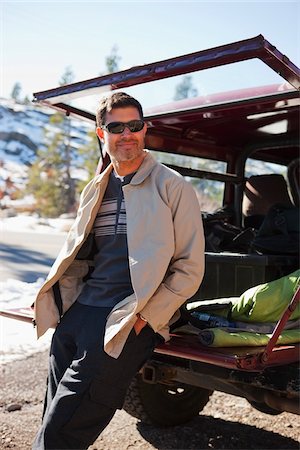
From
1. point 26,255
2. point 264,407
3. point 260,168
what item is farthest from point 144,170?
point 26,255

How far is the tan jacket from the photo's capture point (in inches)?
98.8

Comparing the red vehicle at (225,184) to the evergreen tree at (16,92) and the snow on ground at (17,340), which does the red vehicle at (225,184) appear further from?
the evergreen tree at (16,92)

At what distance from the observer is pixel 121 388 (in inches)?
101

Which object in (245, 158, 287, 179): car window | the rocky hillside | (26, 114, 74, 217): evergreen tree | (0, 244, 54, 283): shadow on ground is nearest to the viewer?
(245, 158, 287, 179): car window

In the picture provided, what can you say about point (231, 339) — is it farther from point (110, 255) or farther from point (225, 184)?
point (225, 184)

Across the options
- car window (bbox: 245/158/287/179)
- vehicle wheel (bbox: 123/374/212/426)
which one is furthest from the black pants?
car window (bbox: 245/158/287/179)

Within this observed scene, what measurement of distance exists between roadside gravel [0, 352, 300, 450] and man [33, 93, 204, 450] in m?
1.03

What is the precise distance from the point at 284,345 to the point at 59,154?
1683 inches

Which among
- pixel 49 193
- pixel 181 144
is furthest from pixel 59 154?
pixel 181 144

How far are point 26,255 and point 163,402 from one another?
13.4 meters

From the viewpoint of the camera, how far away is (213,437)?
3893mm

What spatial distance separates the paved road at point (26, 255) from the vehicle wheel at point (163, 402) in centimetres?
704

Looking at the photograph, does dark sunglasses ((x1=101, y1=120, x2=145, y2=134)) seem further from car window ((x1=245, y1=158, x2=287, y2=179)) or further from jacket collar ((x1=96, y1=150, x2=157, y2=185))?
car window ((x1=245, y1=158, x2=287, y2=179))

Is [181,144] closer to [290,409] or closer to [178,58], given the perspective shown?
[178,58]
